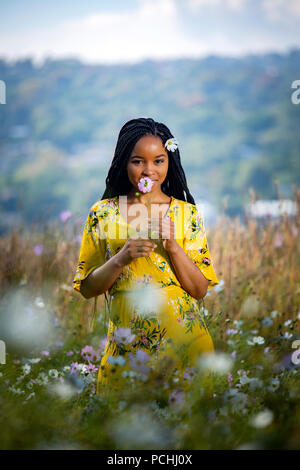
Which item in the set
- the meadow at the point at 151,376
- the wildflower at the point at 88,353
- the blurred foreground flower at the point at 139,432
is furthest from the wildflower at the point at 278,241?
the blurred foreground flower at the point at 139,432

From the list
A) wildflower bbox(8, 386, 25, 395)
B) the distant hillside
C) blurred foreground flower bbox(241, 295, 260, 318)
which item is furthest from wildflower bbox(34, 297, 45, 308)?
the distant hillside

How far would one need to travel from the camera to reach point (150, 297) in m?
1.78

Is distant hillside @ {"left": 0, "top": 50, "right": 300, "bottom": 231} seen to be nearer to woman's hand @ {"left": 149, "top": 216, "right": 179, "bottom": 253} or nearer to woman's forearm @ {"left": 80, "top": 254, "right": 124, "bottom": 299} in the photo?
woman's forearm @ {"left": 80, "top": 254, "right": 124, "bottom": 299}

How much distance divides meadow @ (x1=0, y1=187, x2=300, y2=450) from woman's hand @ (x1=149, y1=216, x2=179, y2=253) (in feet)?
1.40

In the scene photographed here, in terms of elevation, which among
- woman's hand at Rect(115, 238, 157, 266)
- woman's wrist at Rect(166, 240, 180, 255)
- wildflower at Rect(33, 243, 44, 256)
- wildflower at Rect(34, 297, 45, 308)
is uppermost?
wildflower at Rect(33, 243, 44, 256)

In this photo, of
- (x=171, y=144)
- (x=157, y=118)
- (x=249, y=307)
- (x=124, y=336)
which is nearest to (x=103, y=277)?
(x=124, y=336)

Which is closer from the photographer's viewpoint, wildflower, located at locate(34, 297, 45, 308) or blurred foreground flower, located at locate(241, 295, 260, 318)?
wildflower, located at locate(34, 297, 45, 308)

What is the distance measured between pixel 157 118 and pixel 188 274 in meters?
28.6

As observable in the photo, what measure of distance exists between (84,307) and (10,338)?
566 millimetres

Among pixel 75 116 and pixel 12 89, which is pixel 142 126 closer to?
pixel 75 116

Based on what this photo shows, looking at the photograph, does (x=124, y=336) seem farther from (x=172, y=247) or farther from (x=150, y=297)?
(x=172, y=247)

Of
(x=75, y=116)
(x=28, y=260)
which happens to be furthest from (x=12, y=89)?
(x=28, y=260)

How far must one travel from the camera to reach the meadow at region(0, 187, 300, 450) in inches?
54.3

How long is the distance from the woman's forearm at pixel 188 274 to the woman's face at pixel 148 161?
0.31m
